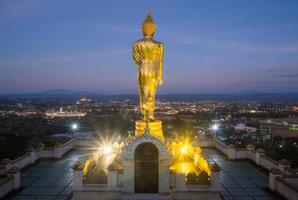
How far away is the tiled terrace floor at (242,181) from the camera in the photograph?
16.5 m

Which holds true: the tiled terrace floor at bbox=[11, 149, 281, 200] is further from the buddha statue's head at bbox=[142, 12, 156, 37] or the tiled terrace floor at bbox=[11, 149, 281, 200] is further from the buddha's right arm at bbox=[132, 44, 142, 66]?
the buddha statue's head at bbox=[142, 12, 156, 37]

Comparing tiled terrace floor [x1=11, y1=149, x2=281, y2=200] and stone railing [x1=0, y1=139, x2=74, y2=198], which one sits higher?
stone railing [x1=0, y1=139, x2=74, y2=198]

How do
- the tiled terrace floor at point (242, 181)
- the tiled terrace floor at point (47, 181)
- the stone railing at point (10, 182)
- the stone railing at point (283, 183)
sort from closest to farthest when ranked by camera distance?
the stone railing at point (283, 183) → the stone railing at point (10, 182) → the tiled terrace floor at point (47, 181) → the tiled terrace floor at point (242, 181)

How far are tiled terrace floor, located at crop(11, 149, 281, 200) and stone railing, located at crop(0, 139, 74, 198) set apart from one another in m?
0.47

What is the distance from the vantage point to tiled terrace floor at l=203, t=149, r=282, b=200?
16.5m

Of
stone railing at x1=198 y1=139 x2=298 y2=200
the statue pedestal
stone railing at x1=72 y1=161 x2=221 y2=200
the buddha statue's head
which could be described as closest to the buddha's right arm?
the buddha statue's head

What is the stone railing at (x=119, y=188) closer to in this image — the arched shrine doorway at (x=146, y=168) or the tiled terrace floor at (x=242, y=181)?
the arched shrine doorway at (x=146, y=168)

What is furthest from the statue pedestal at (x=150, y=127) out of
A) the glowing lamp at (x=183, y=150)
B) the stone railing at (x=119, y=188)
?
the stone railing at (x=119, y=188)

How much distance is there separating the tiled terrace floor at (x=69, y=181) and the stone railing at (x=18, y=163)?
467 mm

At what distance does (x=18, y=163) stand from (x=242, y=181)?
11727 millimetres

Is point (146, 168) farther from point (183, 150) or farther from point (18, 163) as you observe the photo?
point (18, 163)

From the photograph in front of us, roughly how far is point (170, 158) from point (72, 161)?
9.53 m

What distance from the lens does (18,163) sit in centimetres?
2044

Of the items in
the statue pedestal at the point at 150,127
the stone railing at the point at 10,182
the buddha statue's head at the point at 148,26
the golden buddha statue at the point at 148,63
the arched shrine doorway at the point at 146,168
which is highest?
the buddha statue's head at the point at 148,26
